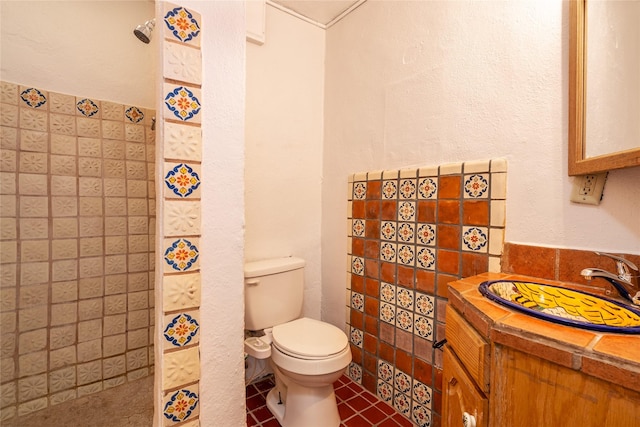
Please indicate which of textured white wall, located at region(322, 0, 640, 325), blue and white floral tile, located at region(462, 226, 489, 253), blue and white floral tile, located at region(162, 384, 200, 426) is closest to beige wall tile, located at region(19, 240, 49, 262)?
blue and white floral tile, located at region(162, 384, 200, 426)

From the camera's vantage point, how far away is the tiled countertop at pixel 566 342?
46 cm

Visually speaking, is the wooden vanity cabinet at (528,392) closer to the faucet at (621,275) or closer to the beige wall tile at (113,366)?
the faucet at (621,275)

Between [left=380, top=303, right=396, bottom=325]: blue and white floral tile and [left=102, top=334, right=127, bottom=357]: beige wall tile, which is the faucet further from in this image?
[left=102, top=334, right=127, bottom=357]: beige wall tile

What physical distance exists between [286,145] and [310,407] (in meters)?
1.39

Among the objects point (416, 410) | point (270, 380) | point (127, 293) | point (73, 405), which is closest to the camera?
point (416, 410)

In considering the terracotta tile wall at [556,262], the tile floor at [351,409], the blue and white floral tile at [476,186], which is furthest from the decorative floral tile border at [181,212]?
the terracotta tile wall at [556,262]

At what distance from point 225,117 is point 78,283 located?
1.21m

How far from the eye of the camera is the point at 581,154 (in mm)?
909

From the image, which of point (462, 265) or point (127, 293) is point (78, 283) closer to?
point (127, 293)

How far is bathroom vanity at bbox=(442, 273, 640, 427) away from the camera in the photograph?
471 mm

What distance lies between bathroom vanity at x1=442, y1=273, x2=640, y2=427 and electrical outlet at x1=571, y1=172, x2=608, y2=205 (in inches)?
19.9

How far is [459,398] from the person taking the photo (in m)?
0.80

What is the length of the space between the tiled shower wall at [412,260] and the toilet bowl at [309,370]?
0.96ft

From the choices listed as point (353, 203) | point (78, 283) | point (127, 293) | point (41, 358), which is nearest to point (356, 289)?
point (353, 203)
